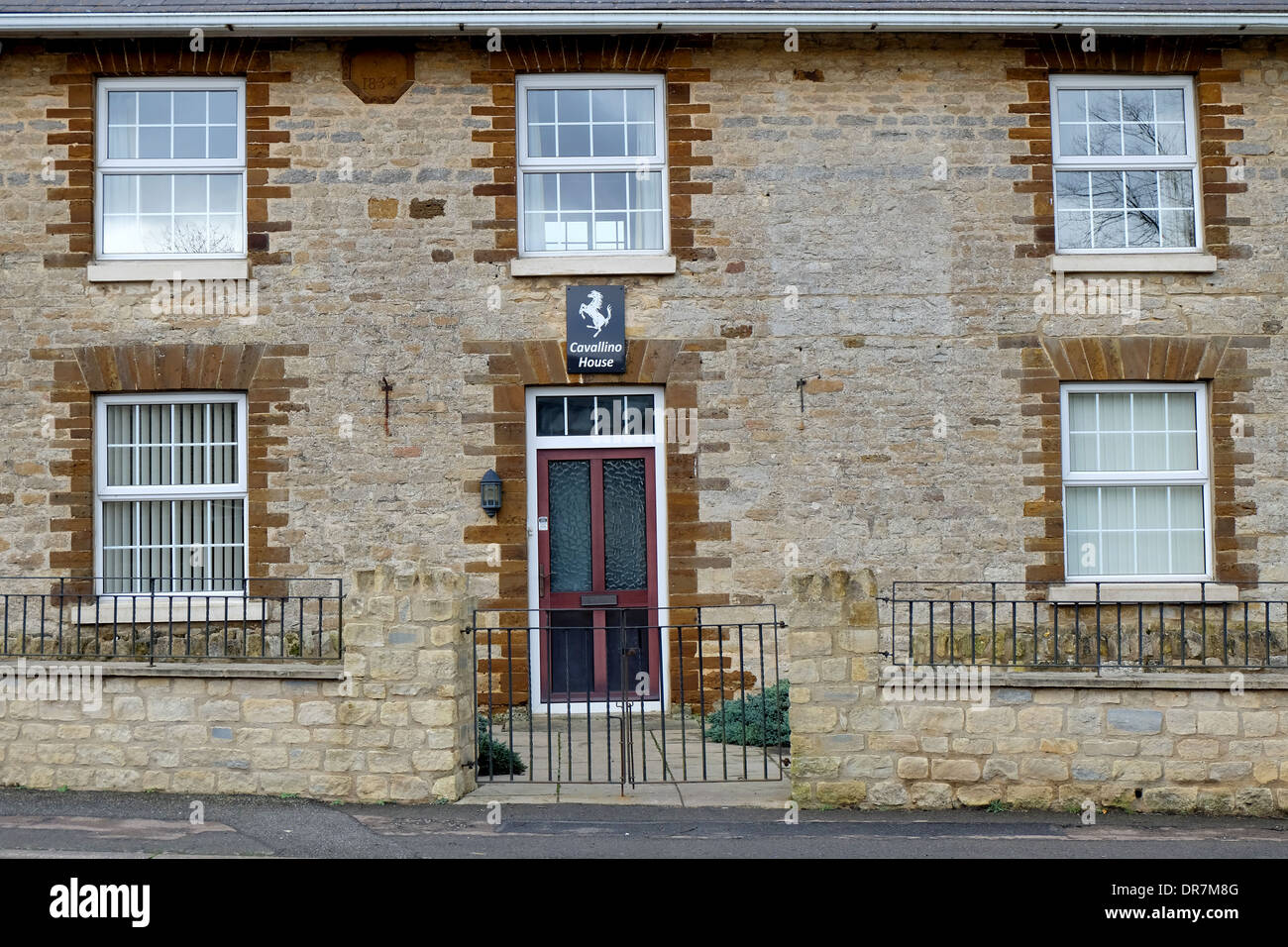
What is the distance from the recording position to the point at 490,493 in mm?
11328

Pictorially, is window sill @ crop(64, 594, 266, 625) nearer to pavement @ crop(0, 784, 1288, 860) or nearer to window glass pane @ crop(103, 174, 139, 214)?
pavement @ crop(0, 784, 1288, 860)

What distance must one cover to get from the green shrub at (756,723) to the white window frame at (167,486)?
4280 millimetres

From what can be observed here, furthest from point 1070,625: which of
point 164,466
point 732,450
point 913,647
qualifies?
point 164,466

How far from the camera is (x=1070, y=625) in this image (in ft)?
33.8

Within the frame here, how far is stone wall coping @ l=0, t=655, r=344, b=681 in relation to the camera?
26.9ft

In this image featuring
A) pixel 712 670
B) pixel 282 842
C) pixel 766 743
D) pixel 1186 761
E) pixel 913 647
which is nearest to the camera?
pixel 282 842

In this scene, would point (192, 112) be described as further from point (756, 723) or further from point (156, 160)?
point (756, 723)

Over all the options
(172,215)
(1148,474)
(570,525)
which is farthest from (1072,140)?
(172,215)

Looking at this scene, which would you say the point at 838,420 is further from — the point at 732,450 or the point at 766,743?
the point at 766,743

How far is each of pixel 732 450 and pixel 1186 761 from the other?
4665 millimetres

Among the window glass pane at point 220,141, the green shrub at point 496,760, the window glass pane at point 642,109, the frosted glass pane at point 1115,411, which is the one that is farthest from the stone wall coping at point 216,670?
the frosted glass pane at point 1115,411

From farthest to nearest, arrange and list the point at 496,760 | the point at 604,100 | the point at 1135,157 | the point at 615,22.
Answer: the point at 1135,157 → the point at 604,100 → the point at 615,22 → the point at 496,760

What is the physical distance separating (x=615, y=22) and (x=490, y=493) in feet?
13.4

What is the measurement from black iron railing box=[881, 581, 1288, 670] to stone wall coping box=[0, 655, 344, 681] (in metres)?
3.67
